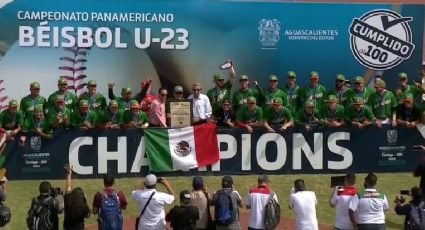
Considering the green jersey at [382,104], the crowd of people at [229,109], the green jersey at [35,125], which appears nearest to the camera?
the green jersey at [35,125]

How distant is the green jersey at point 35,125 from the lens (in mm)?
15883

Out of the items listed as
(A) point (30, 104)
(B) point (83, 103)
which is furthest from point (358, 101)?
(A) point (30, 104)

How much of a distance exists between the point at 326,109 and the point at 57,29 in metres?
6.61

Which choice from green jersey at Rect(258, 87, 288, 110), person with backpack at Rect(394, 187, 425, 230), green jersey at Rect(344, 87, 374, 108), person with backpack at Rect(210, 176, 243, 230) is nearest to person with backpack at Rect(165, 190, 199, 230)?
person with backpack at Rect(210, 176, 243, 230)

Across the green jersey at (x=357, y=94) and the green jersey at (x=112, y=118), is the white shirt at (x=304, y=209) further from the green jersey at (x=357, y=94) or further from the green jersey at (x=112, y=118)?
the green jersey at (x=357, y=94)

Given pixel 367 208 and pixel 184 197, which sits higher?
pixel 184 197

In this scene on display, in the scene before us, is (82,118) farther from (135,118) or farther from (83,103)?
(135,118)

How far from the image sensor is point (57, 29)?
19.0m

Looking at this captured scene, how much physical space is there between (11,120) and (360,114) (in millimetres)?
7210

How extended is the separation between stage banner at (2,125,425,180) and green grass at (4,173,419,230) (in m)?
0.15

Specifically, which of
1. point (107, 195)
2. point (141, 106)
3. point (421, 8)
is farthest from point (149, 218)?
point (421, 8)

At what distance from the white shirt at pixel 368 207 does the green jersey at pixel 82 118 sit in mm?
6703

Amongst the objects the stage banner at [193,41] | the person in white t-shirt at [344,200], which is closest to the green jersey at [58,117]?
the stage banner at [193,41]

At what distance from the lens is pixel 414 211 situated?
448 inches
